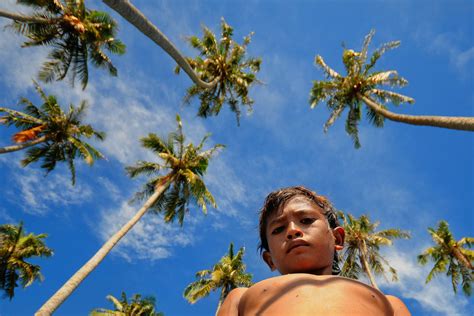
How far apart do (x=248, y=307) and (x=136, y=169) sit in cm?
1709

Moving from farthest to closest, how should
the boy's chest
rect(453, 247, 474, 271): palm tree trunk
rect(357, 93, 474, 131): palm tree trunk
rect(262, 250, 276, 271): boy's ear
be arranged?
rect(453, 247, 474, 271): palm tree trunk → rect(357, 93, 474, 131): palm tree trunk → rect(262, 250, 276, 271): boy's ear → the boy's chest

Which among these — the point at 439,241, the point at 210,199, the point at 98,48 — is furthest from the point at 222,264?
the point at 98,48

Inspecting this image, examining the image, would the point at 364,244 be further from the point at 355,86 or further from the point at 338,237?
the point at 338,237

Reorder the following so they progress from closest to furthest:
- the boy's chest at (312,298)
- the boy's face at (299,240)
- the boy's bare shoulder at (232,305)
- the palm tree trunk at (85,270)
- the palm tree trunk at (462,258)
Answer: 1. the boy's chest at (312,298)
2. the boy's bare shoulder at (232,305)
3. the boy's face at (299,240)
4. the palm tree trunk at (85,270)
5. the palm tree trunk at (462,258)

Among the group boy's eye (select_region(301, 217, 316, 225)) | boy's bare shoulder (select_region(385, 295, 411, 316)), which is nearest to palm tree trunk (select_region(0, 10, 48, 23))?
boy's eye (select_region(301, 217, 316, 225))

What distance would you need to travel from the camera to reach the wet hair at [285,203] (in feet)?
10.3

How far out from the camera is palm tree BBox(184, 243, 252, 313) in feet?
78.7

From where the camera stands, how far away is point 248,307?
7.96ft

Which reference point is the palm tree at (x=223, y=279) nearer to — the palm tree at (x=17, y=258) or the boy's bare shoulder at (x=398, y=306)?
the palm tree at (x=17, y=258)

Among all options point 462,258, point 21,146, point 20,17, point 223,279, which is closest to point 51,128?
point 21,146

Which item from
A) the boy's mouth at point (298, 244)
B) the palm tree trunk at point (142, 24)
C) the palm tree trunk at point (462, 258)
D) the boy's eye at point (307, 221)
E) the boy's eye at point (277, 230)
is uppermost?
the palm tree trunk at point (462, 258)

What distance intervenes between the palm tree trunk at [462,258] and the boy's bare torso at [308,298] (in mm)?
24717

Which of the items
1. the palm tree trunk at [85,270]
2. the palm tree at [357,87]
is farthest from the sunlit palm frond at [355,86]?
the palm tree trunk at [85,270]

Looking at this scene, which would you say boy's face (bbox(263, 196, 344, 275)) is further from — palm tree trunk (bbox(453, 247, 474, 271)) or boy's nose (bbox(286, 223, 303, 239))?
palm tree trunk (bbox(453, 247, 474, 271))
